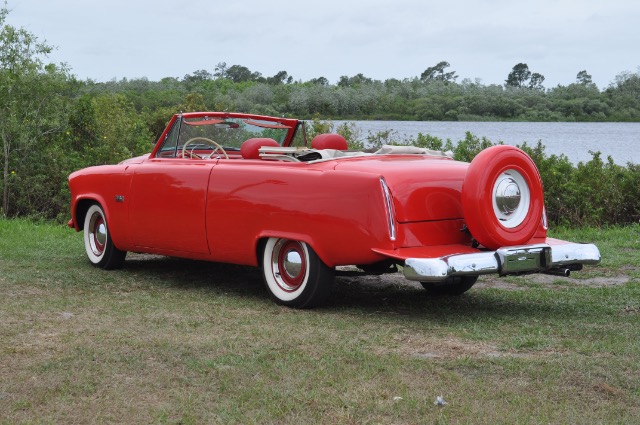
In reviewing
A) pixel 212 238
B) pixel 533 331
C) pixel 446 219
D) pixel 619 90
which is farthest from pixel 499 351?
pixel 619 90

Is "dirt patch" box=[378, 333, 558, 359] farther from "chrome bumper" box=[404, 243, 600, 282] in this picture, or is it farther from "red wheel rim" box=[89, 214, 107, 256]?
"red wheel rim" box=[89, 214, 107, 256]

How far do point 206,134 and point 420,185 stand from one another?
2.66 m

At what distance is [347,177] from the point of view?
6.54 m

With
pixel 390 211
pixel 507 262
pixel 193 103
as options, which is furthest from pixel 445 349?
pixel 193 103

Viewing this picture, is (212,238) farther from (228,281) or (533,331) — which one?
(533,331)

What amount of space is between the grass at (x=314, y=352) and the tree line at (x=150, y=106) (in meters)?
5.83

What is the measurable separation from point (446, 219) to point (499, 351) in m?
1.32

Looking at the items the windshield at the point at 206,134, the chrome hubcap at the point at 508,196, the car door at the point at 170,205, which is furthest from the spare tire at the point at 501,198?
the windshield at the point at 206,134

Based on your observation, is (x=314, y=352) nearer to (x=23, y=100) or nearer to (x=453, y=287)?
(x=453, y=287)

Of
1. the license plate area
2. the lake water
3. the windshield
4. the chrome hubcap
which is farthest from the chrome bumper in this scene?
the lake water

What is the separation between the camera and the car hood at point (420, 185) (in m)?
6.41

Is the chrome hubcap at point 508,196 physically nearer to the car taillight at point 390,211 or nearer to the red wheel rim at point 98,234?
the car taillight at point 390,211

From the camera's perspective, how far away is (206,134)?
8500mm

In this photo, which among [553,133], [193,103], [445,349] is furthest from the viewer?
[193,103]
